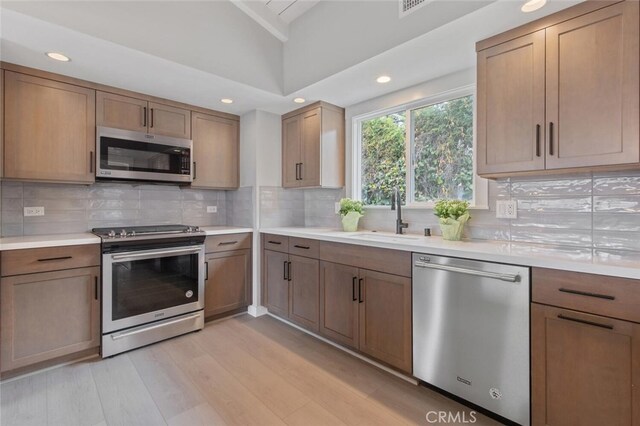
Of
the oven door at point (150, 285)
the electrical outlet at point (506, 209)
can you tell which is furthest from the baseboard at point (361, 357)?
the electrical outlet at point (506, 209)

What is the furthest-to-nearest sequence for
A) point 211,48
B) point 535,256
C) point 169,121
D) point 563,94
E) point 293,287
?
1. point 169,121
2. point 293,287
3. point 211,48
4. point 563,94
5. point 535,256

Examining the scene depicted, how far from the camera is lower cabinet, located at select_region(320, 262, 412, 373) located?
2.03 metres

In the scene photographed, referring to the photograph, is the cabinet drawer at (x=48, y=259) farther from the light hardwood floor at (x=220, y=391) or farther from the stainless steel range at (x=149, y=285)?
the light hardwood floor at (x=220, y=391)

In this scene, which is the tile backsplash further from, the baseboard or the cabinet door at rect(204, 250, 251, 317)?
the baseboard

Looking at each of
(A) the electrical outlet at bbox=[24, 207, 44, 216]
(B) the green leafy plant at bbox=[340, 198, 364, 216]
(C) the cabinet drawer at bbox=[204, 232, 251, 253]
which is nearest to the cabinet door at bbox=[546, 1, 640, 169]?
(B) the green leafy plant at bbox=[340, 198, 364, 216]

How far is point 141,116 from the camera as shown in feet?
9.34

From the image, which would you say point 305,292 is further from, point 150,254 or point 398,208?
point 150,254

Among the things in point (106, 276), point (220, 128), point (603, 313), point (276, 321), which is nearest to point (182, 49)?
point (220, 128)

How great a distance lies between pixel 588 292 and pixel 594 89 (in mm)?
1030

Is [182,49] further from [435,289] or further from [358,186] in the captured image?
[435,289]

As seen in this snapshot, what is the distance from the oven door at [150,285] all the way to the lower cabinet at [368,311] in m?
1.26

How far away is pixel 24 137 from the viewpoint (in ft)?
7.57

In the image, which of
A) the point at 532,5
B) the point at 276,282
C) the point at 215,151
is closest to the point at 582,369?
the point at 532,5

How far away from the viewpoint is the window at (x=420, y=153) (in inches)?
97.2
